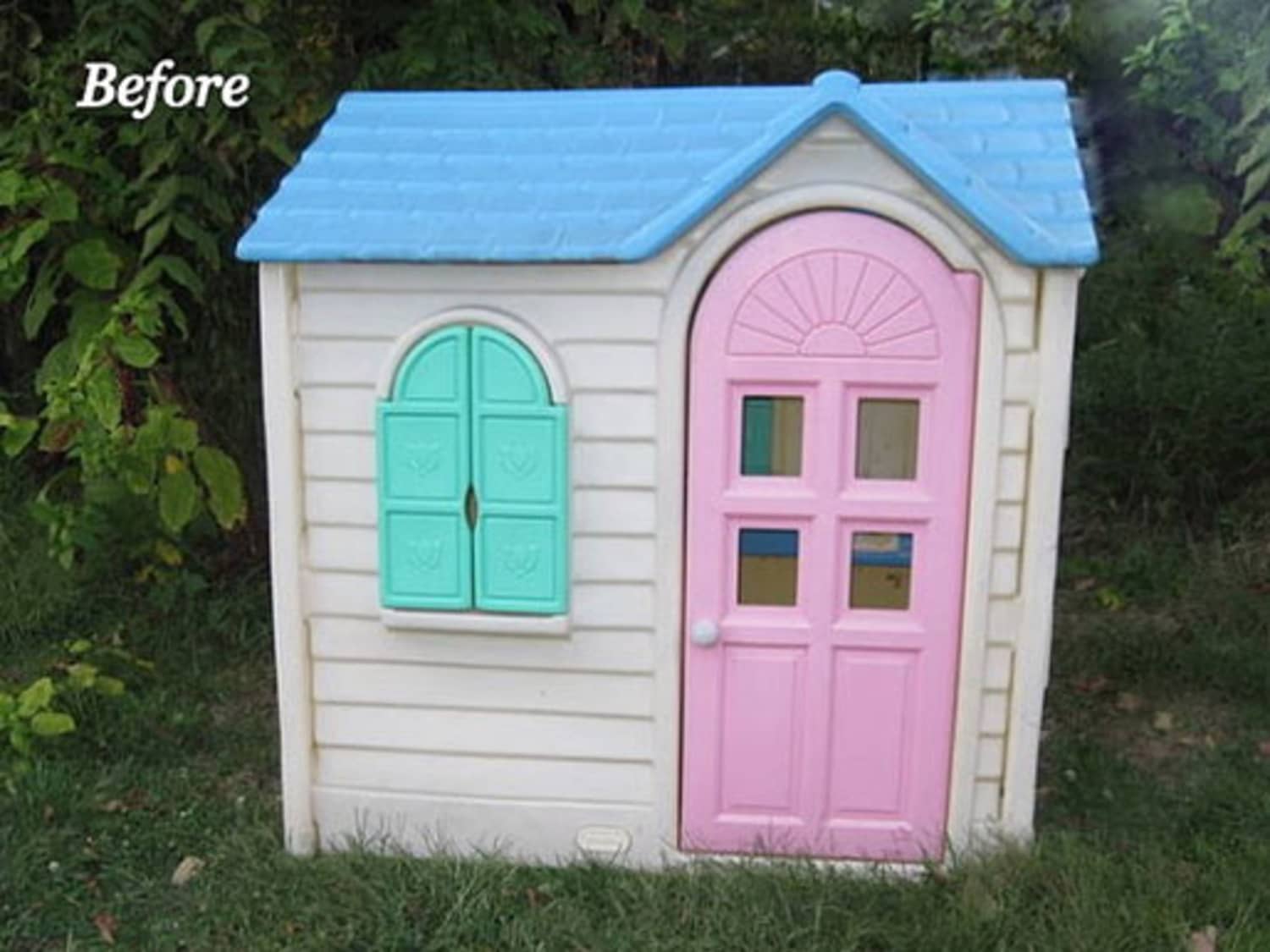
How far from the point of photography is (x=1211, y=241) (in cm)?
713

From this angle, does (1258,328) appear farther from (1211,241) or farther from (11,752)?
(11,752)

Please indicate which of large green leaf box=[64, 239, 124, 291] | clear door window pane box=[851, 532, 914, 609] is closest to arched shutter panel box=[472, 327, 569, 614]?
clear door window pane box=[851, 532, 914, 609]

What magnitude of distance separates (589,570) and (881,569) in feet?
2.49

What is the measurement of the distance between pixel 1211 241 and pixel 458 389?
483 cm

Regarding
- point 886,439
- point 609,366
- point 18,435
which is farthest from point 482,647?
point 18,435

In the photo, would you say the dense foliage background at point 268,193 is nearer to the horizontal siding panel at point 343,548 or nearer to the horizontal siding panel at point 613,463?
the horizontal siding panel at point 343,548

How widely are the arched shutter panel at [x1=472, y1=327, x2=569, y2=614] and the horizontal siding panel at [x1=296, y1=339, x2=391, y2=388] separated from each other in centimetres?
28

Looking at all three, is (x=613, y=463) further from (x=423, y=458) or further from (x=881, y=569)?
(x=881, y=569)

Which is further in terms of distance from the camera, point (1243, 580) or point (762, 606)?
point (1243, 580)

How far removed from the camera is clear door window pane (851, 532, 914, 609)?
373 centimetres

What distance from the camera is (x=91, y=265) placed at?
5.16 m

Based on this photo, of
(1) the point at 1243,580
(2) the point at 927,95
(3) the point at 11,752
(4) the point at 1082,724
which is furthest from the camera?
(1) the point at 1243,580

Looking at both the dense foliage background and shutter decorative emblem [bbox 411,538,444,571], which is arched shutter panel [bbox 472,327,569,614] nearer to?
shutter decorative emblem [bbox 411,538,444,571]

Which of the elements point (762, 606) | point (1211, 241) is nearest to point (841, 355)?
point (762, 606)
